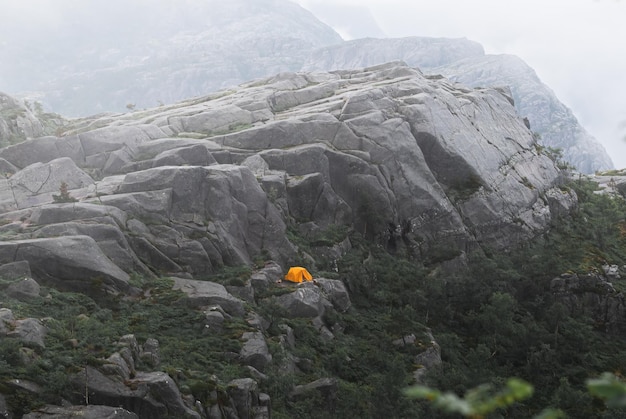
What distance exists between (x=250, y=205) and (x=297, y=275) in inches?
354

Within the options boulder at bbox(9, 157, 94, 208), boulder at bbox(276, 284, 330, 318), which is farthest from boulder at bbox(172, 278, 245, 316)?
boulder at bbox(9, 157, 94, 208)

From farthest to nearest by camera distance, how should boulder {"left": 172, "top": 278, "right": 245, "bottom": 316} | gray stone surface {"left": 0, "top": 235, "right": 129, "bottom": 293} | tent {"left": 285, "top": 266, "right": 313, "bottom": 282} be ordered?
1. tent {"left": 285, "top": 266, "right": 313, "bottom": 282}
2. boulder {"left": 172, "top": 278, "right": 245, "bottom": 316}
3. gray stone surface {"left": 0, "top": 235, "right": 129, "bottom": 293}

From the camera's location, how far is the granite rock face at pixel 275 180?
40844 millimetres

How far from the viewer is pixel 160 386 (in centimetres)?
2498

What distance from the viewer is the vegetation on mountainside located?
27938 millimetres

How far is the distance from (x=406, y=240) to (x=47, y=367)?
41.8 metres

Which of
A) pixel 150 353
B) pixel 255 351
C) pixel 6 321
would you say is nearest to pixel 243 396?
pixel 255 351

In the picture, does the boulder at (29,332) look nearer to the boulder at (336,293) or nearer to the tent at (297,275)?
the tent at (297,275)

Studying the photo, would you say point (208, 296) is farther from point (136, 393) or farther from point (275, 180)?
point (275, 180)

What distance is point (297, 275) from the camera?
44.5 m

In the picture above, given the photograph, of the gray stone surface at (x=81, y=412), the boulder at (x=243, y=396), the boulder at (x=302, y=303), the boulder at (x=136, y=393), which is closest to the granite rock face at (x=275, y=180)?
the boulder at (x=302, y=303)

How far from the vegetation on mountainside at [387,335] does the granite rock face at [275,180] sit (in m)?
3.21

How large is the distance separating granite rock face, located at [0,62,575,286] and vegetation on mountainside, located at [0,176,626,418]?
126 inches

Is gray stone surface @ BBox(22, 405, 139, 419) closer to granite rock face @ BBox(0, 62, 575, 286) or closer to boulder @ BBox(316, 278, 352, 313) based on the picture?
granite rock face @ BBox(0, 62, 575, 286)
